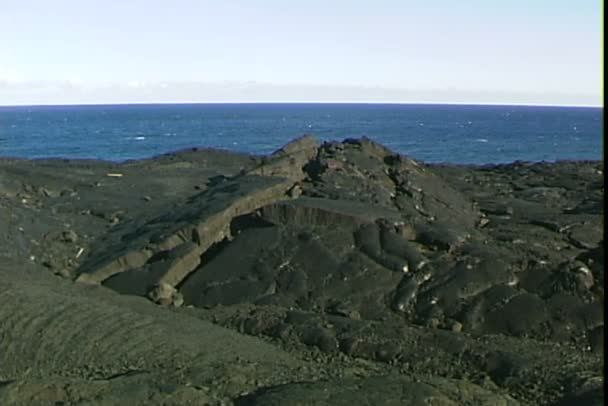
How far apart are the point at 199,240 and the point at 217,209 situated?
134 cm

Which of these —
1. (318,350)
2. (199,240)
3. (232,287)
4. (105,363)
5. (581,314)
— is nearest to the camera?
(105,363)

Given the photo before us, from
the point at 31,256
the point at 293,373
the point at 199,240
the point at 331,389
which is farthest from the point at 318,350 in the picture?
the point at 31,256

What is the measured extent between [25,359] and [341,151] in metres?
15.3

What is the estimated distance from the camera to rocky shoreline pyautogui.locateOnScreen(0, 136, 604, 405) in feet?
35.8

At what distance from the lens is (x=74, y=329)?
13.5 metres

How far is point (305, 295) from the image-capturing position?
53.3ft

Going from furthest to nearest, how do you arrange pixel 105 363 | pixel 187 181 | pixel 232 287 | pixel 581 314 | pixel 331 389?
Result: pixel 187 181 → pixel 232 287 → pixel 581 314 → pixel 105 363 → pixel 331 389

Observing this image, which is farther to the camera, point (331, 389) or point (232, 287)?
point (232, 287)

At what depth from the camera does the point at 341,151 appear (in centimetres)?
2655

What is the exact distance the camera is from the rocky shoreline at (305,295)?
1091 cm

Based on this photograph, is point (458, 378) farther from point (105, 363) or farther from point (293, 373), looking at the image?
point (105, 363)

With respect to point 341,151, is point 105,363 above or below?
below

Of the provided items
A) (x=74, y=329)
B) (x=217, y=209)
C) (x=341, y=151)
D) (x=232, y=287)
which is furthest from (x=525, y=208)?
(x=74, y=329)

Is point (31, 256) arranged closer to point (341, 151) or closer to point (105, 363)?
point (105, 363)
